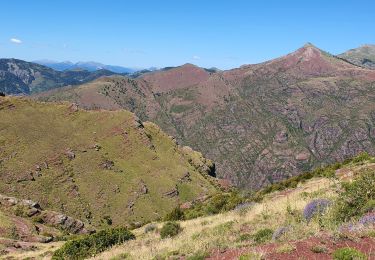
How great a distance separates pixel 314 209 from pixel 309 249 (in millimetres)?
7525

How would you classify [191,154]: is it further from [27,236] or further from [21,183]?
[27,236]

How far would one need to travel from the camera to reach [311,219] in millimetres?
19312

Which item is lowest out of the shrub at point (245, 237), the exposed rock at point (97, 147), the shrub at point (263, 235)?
the exposed rock at point (97, 147)

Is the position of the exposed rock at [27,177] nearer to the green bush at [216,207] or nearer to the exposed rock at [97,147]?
the exposed rock at [97,147]

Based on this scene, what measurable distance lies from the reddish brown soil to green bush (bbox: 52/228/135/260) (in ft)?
39.3

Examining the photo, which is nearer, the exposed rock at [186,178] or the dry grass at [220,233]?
the dry grass at [220,233]

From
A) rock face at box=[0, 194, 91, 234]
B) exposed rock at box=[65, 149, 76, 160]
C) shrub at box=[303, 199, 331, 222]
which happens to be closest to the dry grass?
shrub at box=[303, 199, 331, 222]

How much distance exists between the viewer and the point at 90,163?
146375 mm

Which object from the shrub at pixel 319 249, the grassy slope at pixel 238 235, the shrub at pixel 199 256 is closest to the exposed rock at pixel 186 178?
the grassy slope at pixel 238 235

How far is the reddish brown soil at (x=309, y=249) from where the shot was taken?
12.7 meters

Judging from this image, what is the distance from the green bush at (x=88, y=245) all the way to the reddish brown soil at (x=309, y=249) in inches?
471

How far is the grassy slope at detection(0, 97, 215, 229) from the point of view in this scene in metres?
129

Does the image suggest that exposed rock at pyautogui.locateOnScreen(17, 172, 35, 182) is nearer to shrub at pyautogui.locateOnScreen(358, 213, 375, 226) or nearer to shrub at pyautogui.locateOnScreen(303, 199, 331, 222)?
shrub at pyautogui.locateOnScreen(303, 199, 331, 222)

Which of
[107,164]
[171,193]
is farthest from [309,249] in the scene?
[107,164]
